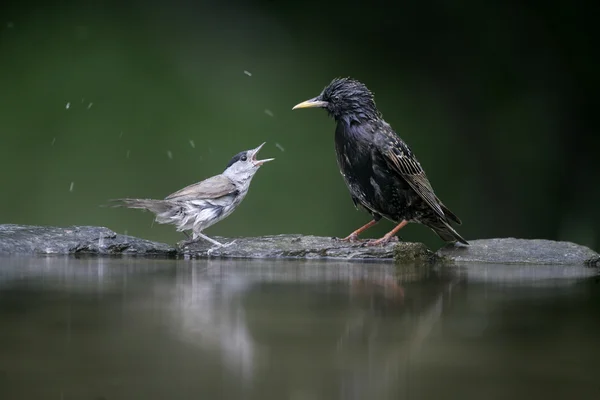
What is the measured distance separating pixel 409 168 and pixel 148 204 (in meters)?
1.25

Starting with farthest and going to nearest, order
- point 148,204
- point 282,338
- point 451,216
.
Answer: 1. point 451,216
2. point 148,204
3. point 282,338

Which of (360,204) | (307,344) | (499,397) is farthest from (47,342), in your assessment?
(360,204)

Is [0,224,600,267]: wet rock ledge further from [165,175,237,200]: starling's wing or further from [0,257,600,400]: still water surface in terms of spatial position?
[0,257,600,400]: still water surface

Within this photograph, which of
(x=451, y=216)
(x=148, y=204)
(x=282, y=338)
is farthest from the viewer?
Answer: (x=451, y=216)

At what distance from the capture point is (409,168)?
3293 mm

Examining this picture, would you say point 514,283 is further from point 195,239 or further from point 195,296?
point 195,239

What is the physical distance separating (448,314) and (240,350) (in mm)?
689

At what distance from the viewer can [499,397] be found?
1067mm

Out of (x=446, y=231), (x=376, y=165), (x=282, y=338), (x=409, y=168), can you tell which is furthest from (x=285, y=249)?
(x=282, y=338)

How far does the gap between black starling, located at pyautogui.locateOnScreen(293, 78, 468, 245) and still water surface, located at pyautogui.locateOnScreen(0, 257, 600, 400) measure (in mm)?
850

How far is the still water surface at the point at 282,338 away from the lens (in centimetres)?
110

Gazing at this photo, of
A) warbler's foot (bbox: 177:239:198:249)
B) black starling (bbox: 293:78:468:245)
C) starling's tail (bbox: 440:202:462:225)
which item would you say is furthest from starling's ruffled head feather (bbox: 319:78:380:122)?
warbler's foot (bbox: 177:239:198:249)

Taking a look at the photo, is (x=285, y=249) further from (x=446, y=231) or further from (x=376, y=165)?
(x=446, y=231)

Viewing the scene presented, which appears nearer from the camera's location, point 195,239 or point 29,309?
point 29,309
